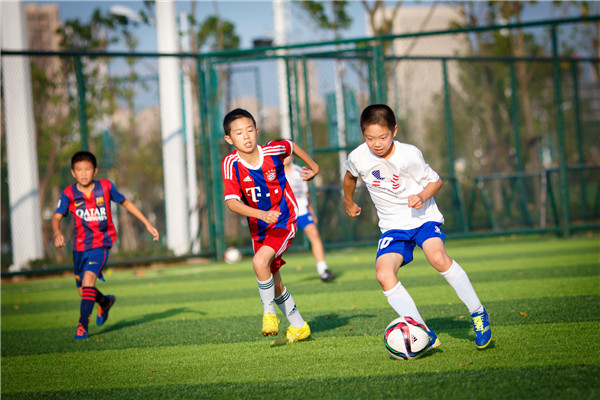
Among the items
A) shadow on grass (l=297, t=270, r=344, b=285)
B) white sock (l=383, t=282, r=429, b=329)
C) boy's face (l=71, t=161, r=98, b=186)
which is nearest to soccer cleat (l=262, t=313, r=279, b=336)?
white sock (l=383, t=282, r=429, b=329)

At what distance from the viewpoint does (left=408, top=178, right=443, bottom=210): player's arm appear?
13.6 ft

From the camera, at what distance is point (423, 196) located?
4324 millimetres

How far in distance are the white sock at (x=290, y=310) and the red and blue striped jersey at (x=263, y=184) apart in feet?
1.70

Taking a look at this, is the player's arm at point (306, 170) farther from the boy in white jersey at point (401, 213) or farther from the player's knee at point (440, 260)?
the player's knee at point (440, 260)

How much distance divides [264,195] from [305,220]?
13.4ft

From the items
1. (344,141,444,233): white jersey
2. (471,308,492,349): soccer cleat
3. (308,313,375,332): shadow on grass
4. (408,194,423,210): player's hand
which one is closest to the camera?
(408,194,423,210): player's hand

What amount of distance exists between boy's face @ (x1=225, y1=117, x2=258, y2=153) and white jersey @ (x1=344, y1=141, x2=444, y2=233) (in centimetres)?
82

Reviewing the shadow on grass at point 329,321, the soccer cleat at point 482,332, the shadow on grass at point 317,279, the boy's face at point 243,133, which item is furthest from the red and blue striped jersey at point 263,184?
the shadow on grass at point 317,279

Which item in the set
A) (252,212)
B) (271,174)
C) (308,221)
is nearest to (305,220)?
(308,221)

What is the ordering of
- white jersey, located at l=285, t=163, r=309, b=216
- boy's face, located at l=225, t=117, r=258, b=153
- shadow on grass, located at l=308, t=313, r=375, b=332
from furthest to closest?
white jersey, located at l=285, t=163, r=309, b=216 < shadow on grass, located at l=308, t=313, r=375, b=332 < boy's face, located at l=225, t=117, r=258, b=153

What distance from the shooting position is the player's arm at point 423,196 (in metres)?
4.14

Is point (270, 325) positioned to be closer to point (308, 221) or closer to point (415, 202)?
point (415, 202)

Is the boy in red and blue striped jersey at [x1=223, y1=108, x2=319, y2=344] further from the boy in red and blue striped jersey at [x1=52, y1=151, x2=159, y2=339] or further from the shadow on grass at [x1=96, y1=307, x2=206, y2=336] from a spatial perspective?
the shadow on grass at [x1=96, y1=307, x2=206, y2=336]

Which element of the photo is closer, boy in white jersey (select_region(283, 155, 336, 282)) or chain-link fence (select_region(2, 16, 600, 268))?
boy in white jersey (select_region(283, 155, 336, 282))
